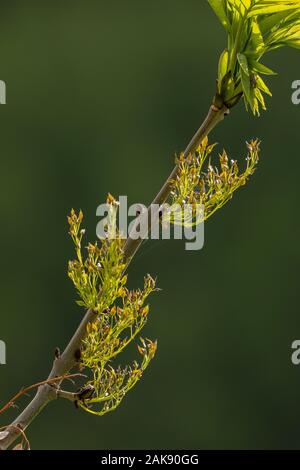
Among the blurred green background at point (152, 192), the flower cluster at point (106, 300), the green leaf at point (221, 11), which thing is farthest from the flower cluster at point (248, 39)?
the blurred green background at point (152, 192)

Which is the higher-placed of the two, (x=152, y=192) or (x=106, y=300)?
(x=152, y=192)

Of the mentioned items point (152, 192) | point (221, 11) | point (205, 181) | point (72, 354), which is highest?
point (152, 192)

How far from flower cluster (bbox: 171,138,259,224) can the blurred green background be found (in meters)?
7.15

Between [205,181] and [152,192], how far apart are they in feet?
23.4

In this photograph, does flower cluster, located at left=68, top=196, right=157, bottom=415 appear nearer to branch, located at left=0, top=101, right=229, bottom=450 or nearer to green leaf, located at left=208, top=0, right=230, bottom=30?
branch, located at left=0, top=101, right=229, bottom=450

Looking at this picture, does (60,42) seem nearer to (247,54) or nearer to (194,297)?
(194,297)

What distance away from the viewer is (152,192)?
7.94 m

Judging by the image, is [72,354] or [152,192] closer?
[72,354]

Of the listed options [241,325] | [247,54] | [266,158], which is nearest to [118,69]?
[266,158]

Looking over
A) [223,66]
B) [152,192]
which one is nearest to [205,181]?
[223,66]

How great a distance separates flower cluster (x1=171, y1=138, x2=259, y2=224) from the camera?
2.54 ft

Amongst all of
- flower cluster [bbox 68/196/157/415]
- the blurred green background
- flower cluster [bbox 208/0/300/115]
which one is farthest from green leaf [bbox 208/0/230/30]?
the blurred green background

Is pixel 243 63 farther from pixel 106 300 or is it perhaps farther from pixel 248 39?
pixel 106 300

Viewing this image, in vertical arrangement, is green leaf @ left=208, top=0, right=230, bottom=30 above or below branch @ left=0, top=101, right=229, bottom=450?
above
